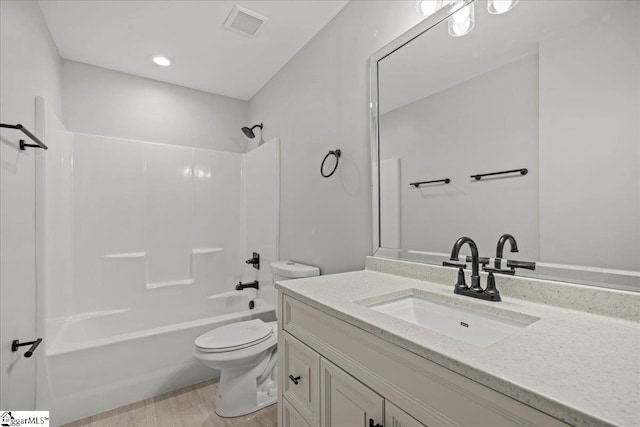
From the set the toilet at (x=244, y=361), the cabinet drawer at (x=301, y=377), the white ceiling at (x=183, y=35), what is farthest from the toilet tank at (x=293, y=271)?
the white ceiling at (x=183, y=35)

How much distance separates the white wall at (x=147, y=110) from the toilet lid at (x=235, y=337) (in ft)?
6.13

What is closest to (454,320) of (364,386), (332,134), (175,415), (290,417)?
(364,386)

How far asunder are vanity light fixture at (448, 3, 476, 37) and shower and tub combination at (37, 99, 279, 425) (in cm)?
165

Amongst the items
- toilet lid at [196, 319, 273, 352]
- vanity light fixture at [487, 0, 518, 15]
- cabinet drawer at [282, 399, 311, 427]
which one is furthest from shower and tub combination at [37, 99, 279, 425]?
vanity light fixture at [487, 0, 518, 15]

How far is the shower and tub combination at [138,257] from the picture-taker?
1.92 meters

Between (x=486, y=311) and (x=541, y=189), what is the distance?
43 cm

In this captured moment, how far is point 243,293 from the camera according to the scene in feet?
9.83

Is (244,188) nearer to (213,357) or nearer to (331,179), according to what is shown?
(331,179)

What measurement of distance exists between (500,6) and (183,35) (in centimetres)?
197

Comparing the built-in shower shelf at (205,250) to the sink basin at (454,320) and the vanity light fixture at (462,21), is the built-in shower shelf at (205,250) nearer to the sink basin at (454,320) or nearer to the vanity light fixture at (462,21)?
the sink basin at (454,320)

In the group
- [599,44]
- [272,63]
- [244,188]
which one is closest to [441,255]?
[599,44]

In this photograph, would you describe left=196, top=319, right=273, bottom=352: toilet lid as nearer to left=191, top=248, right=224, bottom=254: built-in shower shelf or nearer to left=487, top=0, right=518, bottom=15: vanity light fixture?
left=191, top=248, right=224, bottom=254: built-in shower shelf

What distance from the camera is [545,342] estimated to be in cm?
65

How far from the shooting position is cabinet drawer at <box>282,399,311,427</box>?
109 cm
